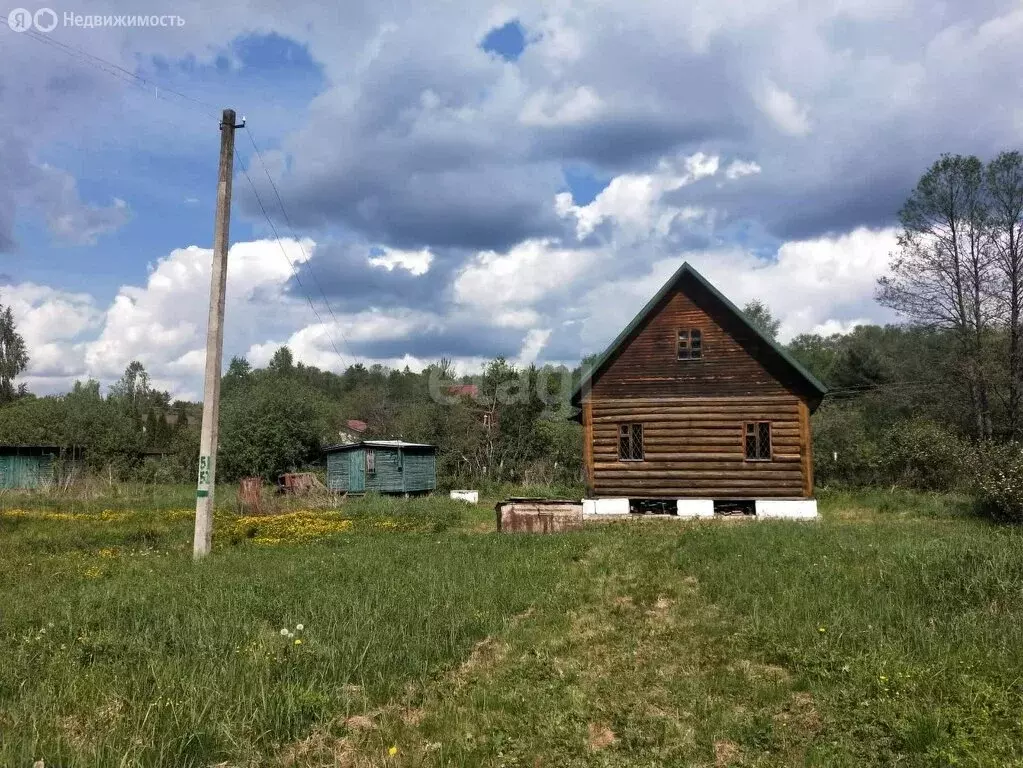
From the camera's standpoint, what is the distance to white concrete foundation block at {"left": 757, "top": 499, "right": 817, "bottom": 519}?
23.3 meters

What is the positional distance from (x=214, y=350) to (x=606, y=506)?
580 inches

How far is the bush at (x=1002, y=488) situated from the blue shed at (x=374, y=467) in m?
26.4

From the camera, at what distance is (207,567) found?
13109 mm

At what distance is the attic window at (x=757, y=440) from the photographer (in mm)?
24125

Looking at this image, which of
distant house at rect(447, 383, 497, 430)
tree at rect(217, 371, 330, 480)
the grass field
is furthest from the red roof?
the grass field

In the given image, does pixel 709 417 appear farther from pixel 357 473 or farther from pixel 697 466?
pixel 357 473

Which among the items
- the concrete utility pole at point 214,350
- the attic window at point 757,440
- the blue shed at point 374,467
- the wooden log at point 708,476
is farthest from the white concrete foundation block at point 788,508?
the blue shed at point 374,467

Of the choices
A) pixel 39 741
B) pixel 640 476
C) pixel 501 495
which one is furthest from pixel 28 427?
pixel 39 741

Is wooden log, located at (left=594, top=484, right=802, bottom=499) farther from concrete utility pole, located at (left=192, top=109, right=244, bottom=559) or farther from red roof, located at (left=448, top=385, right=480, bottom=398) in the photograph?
red roof, located at (left=448, top=385, right=480, bottom=398)

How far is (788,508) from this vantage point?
76.9ft

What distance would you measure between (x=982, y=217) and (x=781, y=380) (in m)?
18.5

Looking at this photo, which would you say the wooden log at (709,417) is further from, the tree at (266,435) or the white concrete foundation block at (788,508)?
the tree at (266,435)

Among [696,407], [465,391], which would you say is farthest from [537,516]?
[465,391]

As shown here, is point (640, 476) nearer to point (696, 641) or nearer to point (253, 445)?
point (696, 641)
